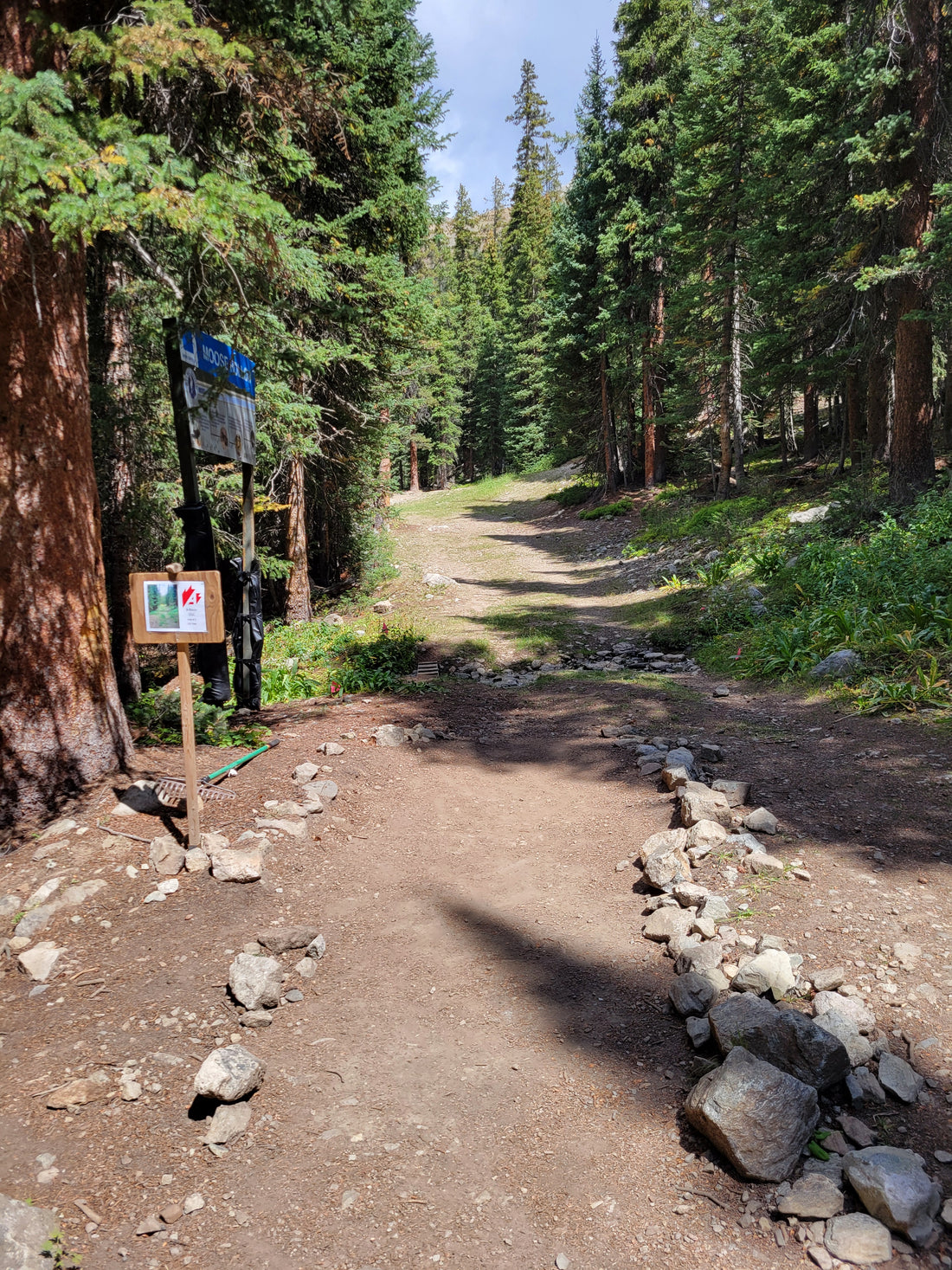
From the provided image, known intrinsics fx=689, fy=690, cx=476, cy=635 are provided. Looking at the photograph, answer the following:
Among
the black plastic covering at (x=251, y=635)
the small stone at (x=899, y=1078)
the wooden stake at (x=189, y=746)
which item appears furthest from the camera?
the black plastic covering at (x=251, y=635)

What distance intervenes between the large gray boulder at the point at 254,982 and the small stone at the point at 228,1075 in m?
0.41

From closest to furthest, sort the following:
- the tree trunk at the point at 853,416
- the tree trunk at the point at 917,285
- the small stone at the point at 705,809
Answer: the small stone at the point at 705,809
the tree trunk at the point at 917,285
the tree trunk at the point at 853,416

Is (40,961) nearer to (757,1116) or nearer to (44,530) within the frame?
(44,530)

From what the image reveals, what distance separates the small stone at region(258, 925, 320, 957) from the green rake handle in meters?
1.78

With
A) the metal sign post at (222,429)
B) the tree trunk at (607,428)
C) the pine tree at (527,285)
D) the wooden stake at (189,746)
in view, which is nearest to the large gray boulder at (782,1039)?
the wooden stake at (189,746)

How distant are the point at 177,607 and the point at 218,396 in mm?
1872

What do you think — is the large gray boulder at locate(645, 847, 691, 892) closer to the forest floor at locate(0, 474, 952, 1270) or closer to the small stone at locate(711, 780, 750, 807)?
the forest floor at locate(0, 474, 952, 1270)

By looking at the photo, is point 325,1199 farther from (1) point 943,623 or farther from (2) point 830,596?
(2) point 830,596

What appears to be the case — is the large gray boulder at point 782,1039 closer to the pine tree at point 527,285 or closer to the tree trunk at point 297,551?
the tree trunk at point 297,551

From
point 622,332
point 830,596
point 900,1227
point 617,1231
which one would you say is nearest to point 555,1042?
point 617,1231

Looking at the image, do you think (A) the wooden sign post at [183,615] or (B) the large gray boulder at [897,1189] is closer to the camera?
(B) the large gray boulder at [897,1189]

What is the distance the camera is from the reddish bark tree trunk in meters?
4.51

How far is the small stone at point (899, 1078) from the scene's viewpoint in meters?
2.67

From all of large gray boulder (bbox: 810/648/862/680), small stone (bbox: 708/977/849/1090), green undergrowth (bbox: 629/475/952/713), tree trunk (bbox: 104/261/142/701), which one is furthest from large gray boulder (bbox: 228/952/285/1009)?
large gray boulder (bbox: 810/648/862/680)
